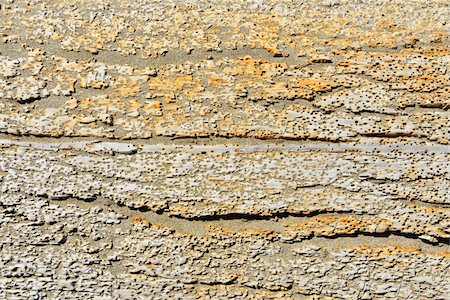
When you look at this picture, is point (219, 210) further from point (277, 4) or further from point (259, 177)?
point (277, 4)

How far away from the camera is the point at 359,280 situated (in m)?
0.56

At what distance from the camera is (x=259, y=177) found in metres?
0.57

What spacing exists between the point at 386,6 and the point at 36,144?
441mm

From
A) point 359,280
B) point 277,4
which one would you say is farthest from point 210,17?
point 359,280

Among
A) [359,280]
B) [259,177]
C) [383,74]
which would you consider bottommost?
[359,280]

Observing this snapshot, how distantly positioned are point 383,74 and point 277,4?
0.15 metres

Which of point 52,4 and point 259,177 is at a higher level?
point 52,4

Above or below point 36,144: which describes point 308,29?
above

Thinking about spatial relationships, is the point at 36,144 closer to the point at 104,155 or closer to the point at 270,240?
the point at 104,155

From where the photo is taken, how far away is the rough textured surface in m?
0.56

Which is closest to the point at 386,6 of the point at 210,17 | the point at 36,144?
the point at 210,17

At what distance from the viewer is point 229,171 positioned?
1.88 ft

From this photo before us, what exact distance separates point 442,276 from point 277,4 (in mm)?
363

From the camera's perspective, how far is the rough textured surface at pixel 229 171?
22.1 inches
